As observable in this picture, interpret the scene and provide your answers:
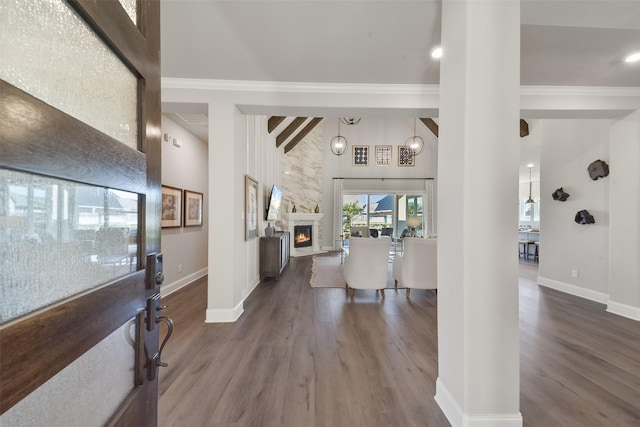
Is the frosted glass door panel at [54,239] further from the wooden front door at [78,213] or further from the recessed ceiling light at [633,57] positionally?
the recessed ceiling light at [633,57]

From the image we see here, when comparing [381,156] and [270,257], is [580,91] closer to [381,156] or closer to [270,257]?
[270,257]

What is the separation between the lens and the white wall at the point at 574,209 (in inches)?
150

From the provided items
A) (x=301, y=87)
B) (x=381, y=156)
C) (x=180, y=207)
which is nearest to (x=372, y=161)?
(x=381, y=156)

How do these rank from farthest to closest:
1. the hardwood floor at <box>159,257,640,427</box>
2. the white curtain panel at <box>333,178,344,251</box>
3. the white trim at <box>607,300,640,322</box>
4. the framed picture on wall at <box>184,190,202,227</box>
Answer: the white curtain panel at <box>333,178,344,251</box>, the framed picture on wall at <box>184,190,202,227</box>, the white trim at <box>607,300,640,322</box>, the hardwood floor at <box>159,257,640,427</box>

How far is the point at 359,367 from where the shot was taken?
6.98 feet

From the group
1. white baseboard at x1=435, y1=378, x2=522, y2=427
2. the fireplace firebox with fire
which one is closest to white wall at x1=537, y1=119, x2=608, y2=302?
white baseboard at x1=435, y1=378, x2=522, y2=427

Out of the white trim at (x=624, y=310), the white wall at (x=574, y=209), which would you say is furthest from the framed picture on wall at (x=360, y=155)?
the white trim at (x=624, y=310)

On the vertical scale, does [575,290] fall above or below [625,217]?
below

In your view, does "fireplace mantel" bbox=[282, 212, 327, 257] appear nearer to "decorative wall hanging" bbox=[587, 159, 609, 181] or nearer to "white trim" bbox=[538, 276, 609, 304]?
"white trim" bbox=[538, 276, 609, 304]

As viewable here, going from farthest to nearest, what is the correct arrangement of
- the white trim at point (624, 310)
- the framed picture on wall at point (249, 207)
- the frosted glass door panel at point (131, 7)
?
the framed picture on wall at point (249, 207) → the white trim at point (624, 310) → the frosted glass door panel at point (131, 7)

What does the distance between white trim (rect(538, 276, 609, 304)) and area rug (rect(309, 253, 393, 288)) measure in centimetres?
262

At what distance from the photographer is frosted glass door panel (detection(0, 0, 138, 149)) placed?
46cm

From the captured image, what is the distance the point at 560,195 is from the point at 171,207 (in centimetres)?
629

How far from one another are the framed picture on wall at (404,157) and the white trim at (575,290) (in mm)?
5483
